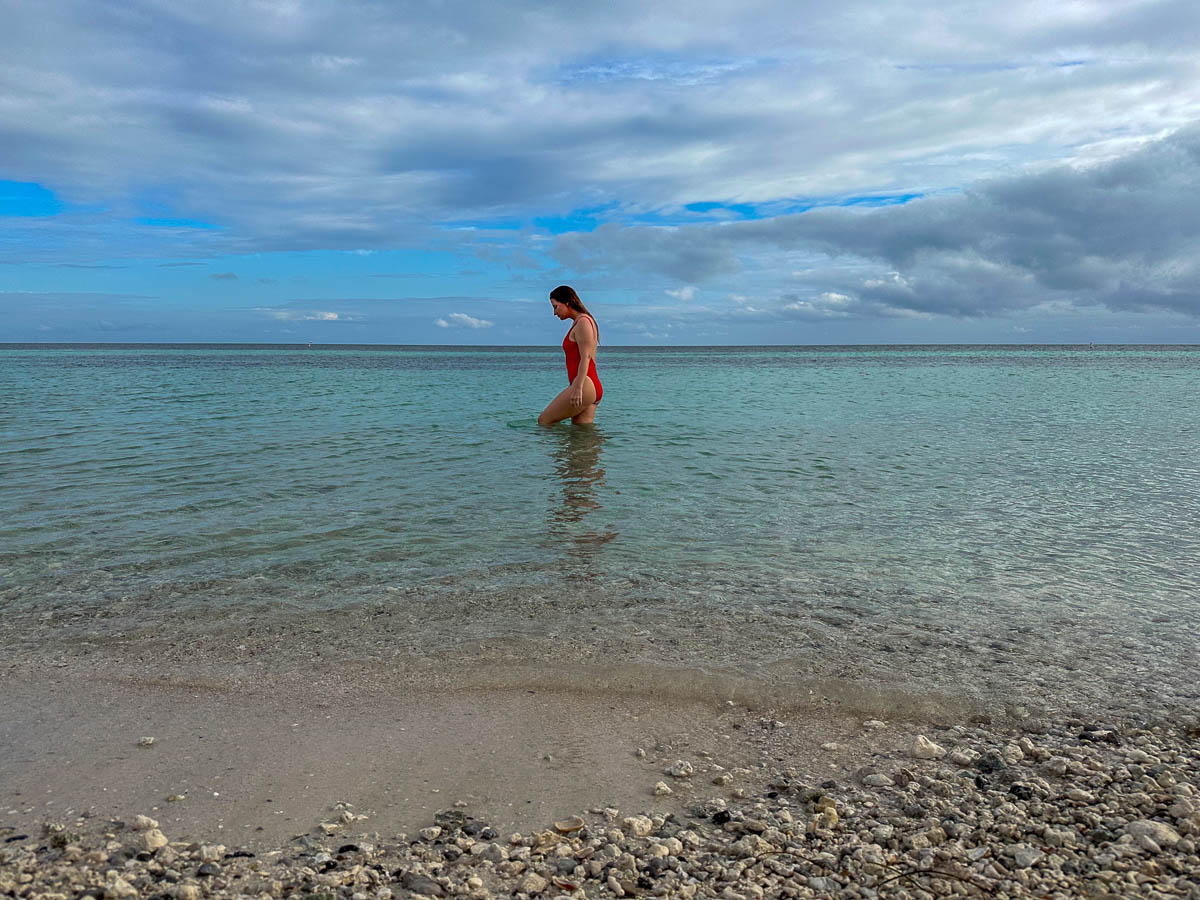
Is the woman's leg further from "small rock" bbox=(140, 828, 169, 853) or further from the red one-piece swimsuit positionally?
"small rock" bbox=(140, 828, 169, 853)

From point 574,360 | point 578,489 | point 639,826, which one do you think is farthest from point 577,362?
point 639,826

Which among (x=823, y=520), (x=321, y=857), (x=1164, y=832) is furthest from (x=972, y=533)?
(x=321, y=857)

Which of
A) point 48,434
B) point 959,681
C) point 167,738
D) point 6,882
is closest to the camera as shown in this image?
point 6,882

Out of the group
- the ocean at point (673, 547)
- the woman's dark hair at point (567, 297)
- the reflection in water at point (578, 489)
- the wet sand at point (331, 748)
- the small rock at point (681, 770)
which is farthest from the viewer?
the woman's dark hair at point (567, 297)

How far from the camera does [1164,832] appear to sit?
8.39 feet

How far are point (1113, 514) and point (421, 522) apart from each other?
21.5 ft

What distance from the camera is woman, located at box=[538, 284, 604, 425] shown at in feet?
43.6

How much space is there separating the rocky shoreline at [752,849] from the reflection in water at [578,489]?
3480 mm

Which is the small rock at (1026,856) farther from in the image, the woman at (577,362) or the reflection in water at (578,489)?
the woman at (577,362)

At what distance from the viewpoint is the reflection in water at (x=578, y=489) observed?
22.2 ft

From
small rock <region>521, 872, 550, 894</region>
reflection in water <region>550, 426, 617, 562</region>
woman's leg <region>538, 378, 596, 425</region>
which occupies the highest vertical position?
woman's leg <region>538, 378, 596, 425</region>

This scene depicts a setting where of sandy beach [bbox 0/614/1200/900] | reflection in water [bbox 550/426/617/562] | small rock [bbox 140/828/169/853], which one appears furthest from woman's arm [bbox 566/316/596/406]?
small rock [bbox 140/828/169/853]

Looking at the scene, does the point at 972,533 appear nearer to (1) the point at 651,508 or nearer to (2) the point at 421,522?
(1) the point at 651,508

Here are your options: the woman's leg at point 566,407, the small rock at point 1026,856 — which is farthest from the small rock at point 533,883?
the woman's leg at point 566,407
